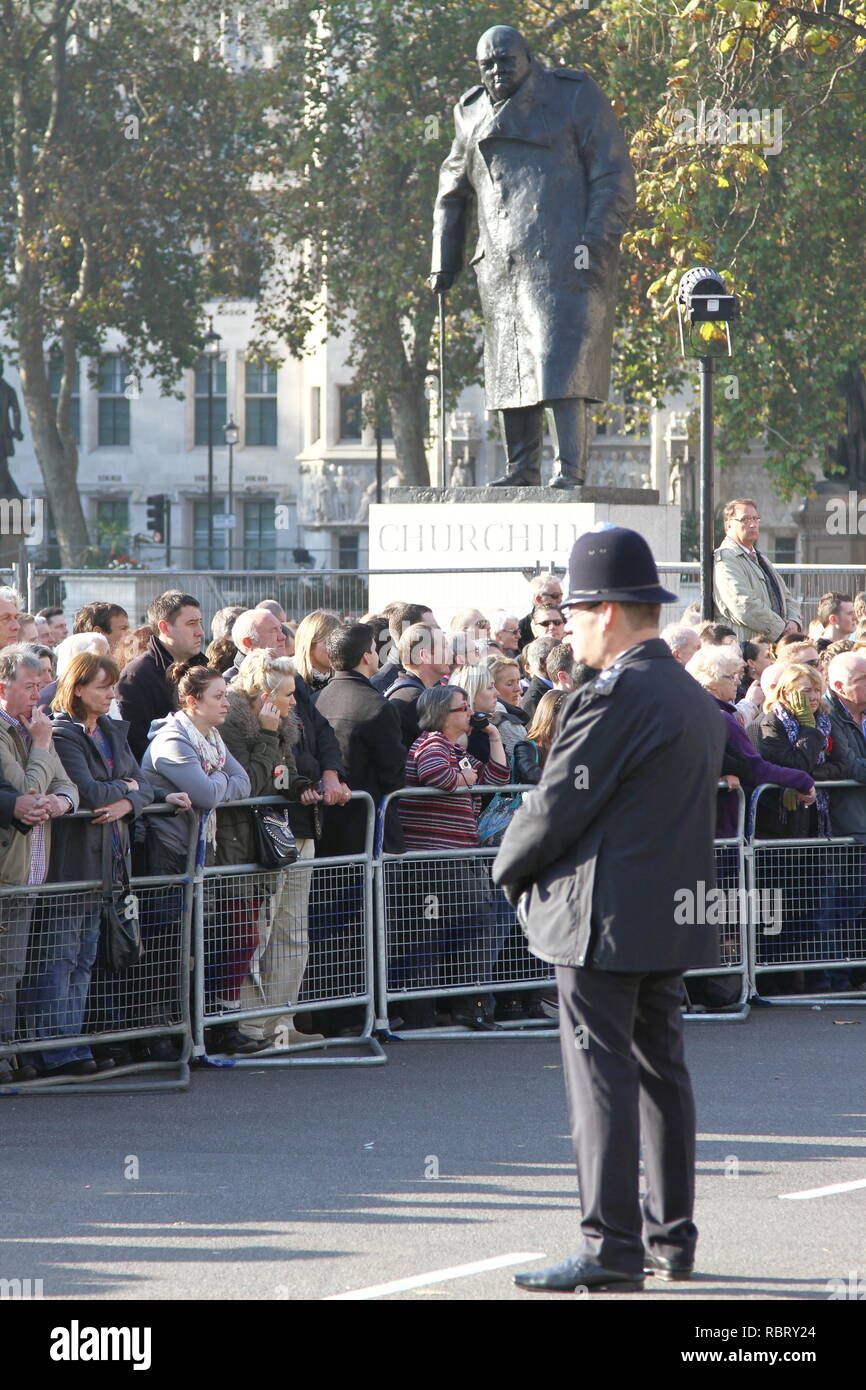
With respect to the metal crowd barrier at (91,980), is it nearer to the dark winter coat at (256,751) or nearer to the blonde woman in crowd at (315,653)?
the dark winter coat at (256,751)

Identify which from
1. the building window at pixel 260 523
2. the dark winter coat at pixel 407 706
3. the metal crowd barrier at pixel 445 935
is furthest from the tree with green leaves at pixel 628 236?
the building window at pixel 260 523

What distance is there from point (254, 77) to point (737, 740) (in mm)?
31019

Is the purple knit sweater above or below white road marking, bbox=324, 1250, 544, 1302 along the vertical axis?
above

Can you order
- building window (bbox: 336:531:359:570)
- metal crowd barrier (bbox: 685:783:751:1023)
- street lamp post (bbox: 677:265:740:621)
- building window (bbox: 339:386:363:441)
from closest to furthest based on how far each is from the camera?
metal crowd barrier (bbox: 685:783:751:1023)
street lamp post (bbox: 677:265:740:621)
building window (bbox: 336:531:359:570)
building window (bbox: 339:386:363:441)

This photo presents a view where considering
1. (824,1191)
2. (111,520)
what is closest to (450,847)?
(824,1191)

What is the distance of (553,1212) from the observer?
6.38 meters

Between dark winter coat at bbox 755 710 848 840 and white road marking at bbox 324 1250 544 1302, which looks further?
dark winter coat at bbox 755 710 848 840

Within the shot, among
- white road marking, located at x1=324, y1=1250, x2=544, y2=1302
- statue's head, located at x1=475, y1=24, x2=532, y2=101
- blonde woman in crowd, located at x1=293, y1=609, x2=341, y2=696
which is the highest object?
statue's head, located at x1=475, y1=24, x2=532, y2=101

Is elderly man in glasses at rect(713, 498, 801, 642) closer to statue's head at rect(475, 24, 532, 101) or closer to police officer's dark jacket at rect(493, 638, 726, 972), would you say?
statue's head at rect(475, 24, 532, 101)

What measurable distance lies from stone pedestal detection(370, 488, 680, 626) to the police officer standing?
8.50 meters

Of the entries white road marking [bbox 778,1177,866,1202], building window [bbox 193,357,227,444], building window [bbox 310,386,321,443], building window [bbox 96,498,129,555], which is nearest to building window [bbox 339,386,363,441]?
building window [bbox 310,386,321,443]

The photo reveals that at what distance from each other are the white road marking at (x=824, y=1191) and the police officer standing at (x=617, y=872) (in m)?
1.25

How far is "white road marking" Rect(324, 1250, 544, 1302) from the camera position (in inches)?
213

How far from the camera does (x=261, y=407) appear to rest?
2518 inches
